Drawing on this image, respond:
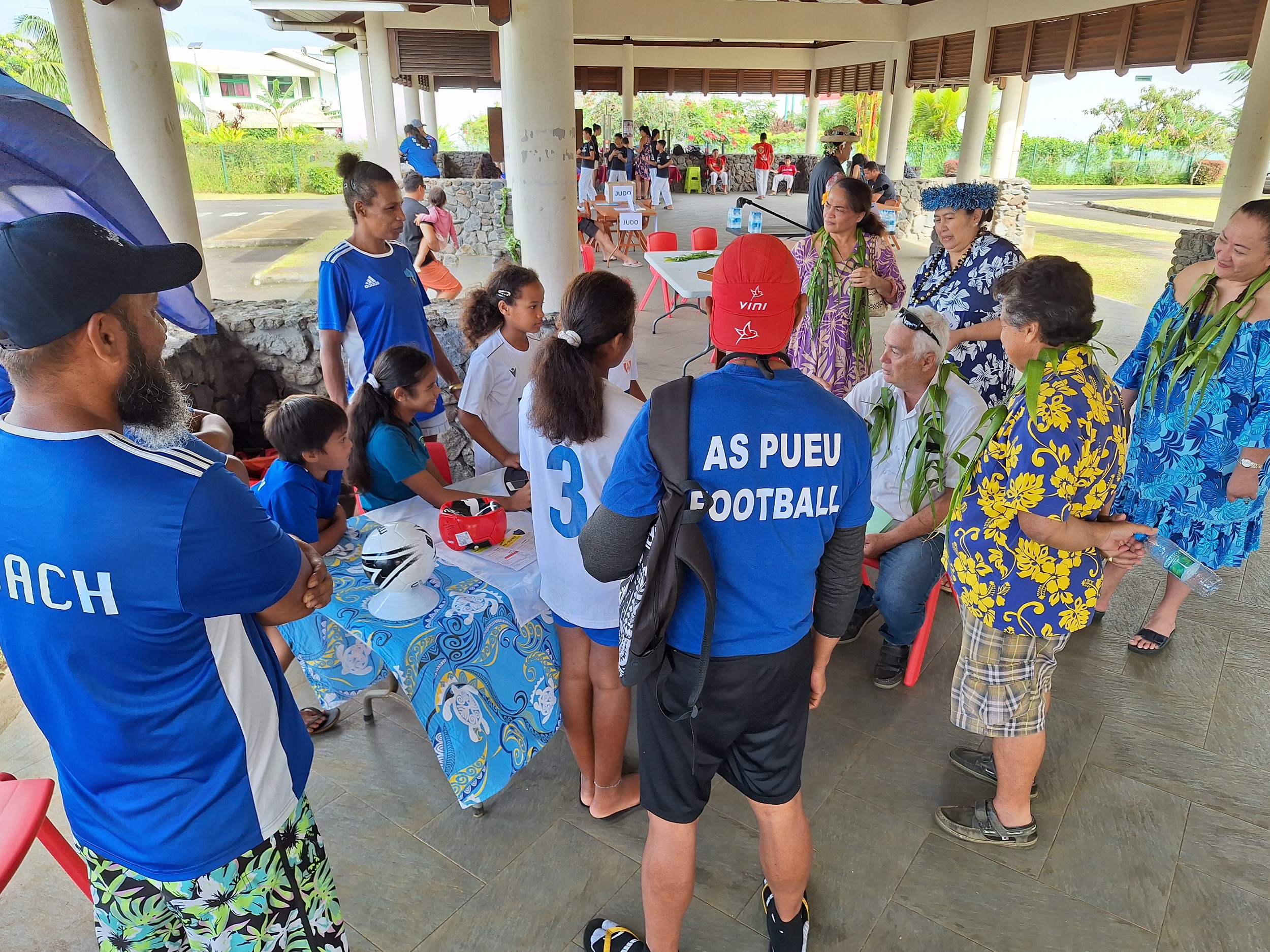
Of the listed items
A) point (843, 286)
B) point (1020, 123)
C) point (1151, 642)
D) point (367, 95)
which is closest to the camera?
point (1151, 642)

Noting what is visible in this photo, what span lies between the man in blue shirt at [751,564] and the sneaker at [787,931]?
0.42 feet

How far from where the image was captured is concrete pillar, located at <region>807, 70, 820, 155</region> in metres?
19.9

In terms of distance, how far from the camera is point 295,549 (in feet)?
4.12

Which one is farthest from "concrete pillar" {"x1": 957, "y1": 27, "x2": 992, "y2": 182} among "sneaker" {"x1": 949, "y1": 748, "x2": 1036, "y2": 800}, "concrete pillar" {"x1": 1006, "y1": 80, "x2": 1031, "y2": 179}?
"sneaker" {"x1": 949, "y1": 748, "x2": 1036, "y2": 800}

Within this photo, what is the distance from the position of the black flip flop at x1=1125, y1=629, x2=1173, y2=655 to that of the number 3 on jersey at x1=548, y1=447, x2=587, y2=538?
2.51m

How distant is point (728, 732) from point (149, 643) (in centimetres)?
107

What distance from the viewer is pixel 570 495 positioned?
1.98m

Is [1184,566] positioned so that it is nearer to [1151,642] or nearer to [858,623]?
[1151,642]

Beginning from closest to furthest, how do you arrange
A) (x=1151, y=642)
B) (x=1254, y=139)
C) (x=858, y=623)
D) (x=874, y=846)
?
(x=874, y=846) → (x=1151, y=642) → (x=858, y=623) → (x=1254, y=139)

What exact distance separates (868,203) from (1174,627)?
7.44 ft

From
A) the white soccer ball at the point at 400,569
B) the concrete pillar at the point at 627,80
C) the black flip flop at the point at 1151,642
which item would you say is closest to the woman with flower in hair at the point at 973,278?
the black flip flop at the point at 1151,642

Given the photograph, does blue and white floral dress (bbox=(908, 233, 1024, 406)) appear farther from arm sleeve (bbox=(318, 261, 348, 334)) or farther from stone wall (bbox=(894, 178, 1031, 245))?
stone wall (bbox=(894, 178, 1031, 245))

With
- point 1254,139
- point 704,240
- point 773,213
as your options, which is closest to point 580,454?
point 773,213

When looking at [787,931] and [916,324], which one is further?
[916,324]
